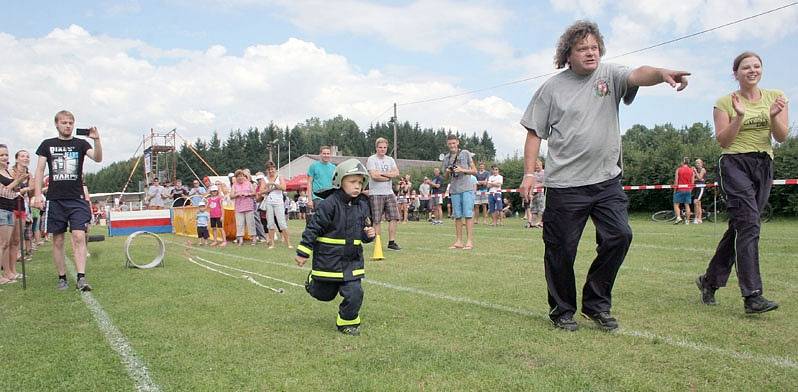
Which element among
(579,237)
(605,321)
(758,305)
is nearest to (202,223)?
(579,237)

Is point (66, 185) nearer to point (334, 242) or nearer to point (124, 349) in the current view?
point (124, 349)

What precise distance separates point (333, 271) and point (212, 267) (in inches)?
208

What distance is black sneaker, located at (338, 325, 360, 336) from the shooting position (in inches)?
187

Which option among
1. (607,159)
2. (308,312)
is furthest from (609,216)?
(308,312)

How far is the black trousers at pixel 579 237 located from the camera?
4.71 m

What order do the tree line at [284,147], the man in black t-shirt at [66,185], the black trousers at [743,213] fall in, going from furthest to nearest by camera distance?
the tree line at [284,147] → the man in black t-shirt at [66,185] → the black trousers at [743,213]

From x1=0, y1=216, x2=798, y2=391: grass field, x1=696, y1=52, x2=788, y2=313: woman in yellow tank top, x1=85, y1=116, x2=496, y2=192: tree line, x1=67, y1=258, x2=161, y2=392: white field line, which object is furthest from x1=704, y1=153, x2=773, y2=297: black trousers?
x1=85, y1=116, x2=496, y2=192: tree line

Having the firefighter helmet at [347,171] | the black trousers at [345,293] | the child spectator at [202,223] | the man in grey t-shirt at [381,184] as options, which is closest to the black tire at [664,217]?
the man in grey t-shirt at [381,184]

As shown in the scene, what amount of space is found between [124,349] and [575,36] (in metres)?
3.95

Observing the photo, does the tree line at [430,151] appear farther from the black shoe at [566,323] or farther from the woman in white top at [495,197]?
the black shoe at [566,323]

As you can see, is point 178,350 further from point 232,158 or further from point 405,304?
point 232,158

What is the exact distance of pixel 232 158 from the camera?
368 feet

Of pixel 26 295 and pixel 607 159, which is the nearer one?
pixel 607 159

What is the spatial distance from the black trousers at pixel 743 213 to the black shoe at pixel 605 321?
113cm
